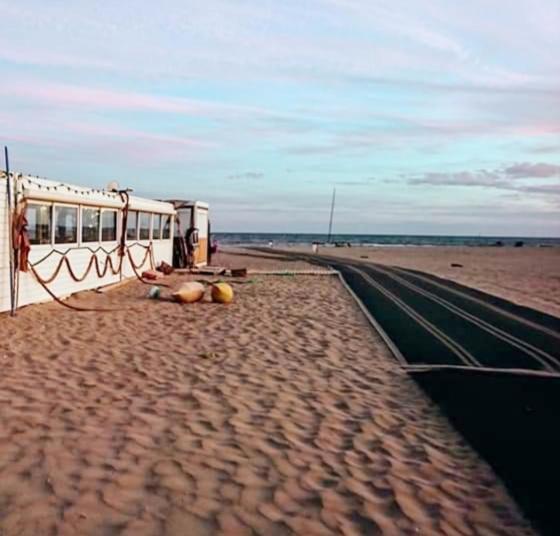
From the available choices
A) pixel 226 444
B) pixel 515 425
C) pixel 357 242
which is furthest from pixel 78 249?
pixel 357 242

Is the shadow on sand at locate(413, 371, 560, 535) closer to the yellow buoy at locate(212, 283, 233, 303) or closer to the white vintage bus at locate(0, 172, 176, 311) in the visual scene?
the yellow buoy at locate(212, 283, 233, 303)

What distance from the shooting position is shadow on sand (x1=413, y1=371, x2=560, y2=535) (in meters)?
4.79

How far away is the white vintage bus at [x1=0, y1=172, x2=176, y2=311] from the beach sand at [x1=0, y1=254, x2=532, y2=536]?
265 cm

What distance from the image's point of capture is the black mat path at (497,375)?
5.20m

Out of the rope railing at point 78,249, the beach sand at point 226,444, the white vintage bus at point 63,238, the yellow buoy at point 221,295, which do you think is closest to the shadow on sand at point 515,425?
the beach sand at point 226,444

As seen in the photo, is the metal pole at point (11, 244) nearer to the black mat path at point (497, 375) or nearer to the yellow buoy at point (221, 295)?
the yellow buoy at point (221, 295)

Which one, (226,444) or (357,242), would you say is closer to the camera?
(226,444)

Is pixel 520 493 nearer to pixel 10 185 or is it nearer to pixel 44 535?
pixel 44 535

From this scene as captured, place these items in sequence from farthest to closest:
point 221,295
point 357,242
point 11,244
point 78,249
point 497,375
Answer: point 357,242 < point 78,249 < point 221,295 < point 11,244 < point 497,375

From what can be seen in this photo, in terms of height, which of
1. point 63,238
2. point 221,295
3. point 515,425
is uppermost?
point 63,238

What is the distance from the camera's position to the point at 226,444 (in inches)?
224

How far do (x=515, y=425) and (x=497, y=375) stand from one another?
238 cm

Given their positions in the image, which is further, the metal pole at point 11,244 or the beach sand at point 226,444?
the metal pole at point 11,244

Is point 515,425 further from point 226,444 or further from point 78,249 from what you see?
point 78,249
